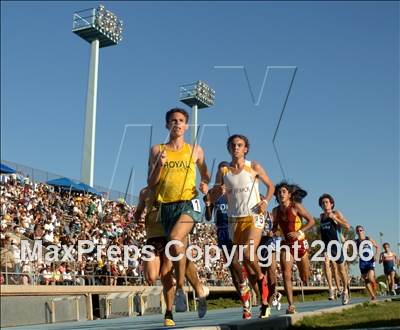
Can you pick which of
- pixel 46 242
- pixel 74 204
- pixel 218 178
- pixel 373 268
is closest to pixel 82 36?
pixel 74 204

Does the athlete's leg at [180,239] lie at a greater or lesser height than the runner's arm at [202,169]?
lesser

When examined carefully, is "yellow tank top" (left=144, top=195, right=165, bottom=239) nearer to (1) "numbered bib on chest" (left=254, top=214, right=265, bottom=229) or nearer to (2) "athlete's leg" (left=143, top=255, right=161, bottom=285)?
(2) "athlete's leg" (left=143, top=255, right=161, bottom=285)

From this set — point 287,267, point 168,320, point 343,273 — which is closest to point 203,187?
point 168,320

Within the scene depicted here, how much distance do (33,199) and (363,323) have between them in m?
16.3

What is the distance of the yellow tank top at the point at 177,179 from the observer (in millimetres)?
6457

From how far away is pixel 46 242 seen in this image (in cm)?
1847

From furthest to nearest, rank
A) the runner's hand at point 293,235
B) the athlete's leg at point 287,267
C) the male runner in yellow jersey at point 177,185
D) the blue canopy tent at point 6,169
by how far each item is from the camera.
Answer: the blue canopy tent at point 6,169 < the runner's hand at point 293,235 < the athlete's leg at point 287,267 < the male runner in yellow jersey at point 177,185

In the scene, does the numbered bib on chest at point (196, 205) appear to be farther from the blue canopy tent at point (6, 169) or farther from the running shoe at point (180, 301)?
the blue canopy tent at point (6, 169)

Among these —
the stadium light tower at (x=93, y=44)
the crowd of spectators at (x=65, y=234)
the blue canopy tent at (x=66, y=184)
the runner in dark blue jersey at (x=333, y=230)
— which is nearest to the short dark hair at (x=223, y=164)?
the runner in dark blue jersey at (x=333, y=230)

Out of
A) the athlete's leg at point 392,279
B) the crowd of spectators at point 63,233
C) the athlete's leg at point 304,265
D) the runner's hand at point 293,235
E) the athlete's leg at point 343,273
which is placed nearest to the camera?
the runner's hand at point 293,235

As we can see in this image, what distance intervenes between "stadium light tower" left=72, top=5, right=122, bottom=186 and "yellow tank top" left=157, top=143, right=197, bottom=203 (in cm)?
3593

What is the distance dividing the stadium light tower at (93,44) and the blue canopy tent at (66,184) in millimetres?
16342

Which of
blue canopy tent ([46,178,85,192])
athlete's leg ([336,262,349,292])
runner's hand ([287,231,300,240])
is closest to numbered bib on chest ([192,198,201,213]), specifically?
runner's hand ([287,231,300,240])

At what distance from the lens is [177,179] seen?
6492 millimetres
